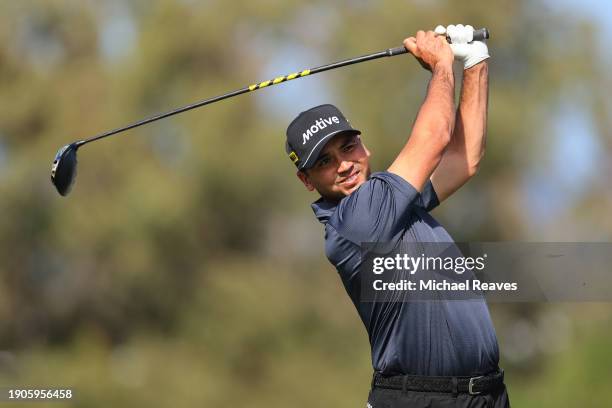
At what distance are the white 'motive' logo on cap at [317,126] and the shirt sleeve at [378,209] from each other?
1.32ft

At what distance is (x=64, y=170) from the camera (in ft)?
17.9

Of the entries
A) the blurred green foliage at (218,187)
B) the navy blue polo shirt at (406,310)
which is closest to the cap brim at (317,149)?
the navy blue polo shirt at (406,310)

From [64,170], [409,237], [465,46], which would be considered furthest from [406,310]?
[64,170]

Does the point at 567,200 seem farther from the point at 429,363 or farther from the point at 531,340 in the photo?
the point at 429,363

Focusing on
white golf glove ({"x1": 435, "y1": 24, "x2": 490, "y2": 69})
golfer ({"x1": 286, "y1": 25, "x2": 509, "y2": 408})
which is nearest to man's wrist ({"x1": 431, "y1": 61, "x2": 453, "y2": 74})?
golfer ({"x1": 286, "y1": 25, "x2": 509, "y2": 408})

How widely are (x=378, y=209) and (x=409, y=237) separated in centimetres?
21

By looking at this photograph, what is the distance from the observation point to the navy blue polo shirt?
3953 millimetres

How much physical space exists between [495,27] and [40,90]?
7710mm

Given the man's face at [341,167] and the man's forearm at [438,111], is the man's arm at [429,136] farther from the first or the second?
the man's face at [341,167]

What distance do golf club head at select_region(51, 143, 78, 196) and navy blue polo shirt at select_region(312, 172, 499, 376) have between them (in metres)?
1.84

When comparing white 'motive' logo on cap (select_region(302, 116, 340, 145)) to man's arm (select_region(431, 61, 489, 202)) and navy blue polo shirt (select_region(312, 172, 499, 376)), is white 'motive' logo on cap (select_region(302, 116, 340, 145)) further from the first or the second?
man's arm (select_region(431, 61, 489, 202))

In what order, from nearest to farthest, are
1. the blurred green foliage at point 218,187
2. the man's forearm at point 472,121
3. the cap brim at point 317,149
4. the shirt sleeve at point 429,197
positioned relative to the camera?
the cap brim at point 317,149 < the shirt sleeve at point 429,197 < the man's forearm at point 472,121 < the blurred green foliage at point 218,187

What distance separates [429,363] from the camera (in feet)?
13.3

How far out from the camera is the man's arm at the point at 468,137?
14.9 ft
